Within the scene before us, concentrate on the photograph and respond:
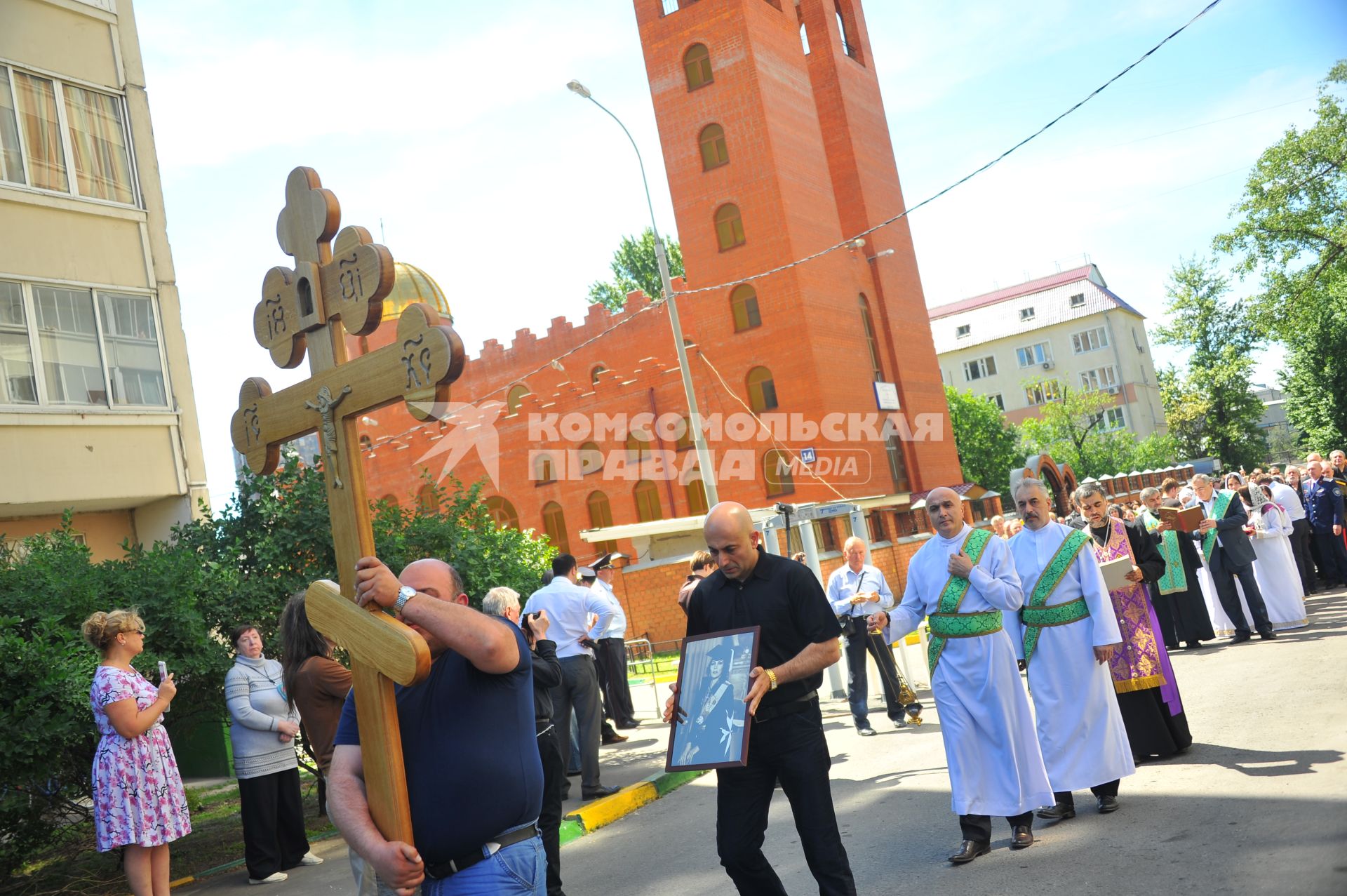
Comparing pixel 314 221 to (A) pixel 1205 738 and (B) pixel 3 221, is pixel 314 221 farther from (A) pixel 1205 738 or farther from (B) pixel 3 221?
(B) pixel 3 221

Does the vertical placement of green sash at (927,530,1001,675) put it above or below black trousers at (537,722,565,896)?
above

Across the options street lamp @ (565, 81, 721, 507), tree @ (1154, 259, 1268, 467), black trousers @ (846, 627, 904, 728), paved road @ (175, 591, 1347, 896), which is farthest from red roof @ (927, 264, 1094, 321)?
paved road @ (175, 591, 1347, 896)

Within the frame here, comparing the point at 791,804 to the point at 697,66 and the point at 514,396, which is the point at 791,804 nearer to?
the point at 697,66

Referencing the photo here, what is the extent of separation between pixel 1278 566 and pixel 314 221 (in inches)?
606

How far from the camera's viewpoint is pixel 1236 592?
50.2ft

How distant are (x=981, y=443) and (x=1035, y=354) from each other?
25.0 meters

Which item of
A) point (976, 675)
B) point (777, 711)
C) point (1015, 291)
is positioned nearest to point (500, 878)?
point (777, 711)

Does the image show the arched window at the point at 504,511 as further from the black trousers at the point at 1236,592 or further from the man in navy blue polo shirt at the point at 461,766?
the man in navy blue polo shirt at the point at 461,766

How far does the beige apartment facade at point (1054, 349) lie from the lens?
3356 inches

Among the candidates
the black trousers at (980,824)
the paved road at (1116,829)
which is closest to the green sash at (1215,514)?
the paved road at (1116,829)

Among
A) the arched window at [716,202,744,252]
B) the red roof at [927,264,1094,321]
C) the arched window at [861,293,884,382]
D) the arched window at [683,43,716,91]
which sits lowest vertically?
the arched window at [861,293,884,382]

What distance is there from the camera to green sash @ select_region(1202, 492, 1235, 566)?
15656mm

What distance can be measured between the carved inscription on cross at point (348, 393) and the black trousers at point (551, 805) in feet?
9.99

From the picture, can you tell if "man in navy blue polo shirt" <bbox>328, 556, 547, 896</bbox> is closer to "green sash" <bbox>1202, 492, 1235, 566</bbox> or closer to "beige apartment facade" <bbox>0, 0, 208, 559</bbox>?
"beige apartment facade" <bbox>0, 0, 208, 559</bbox>
